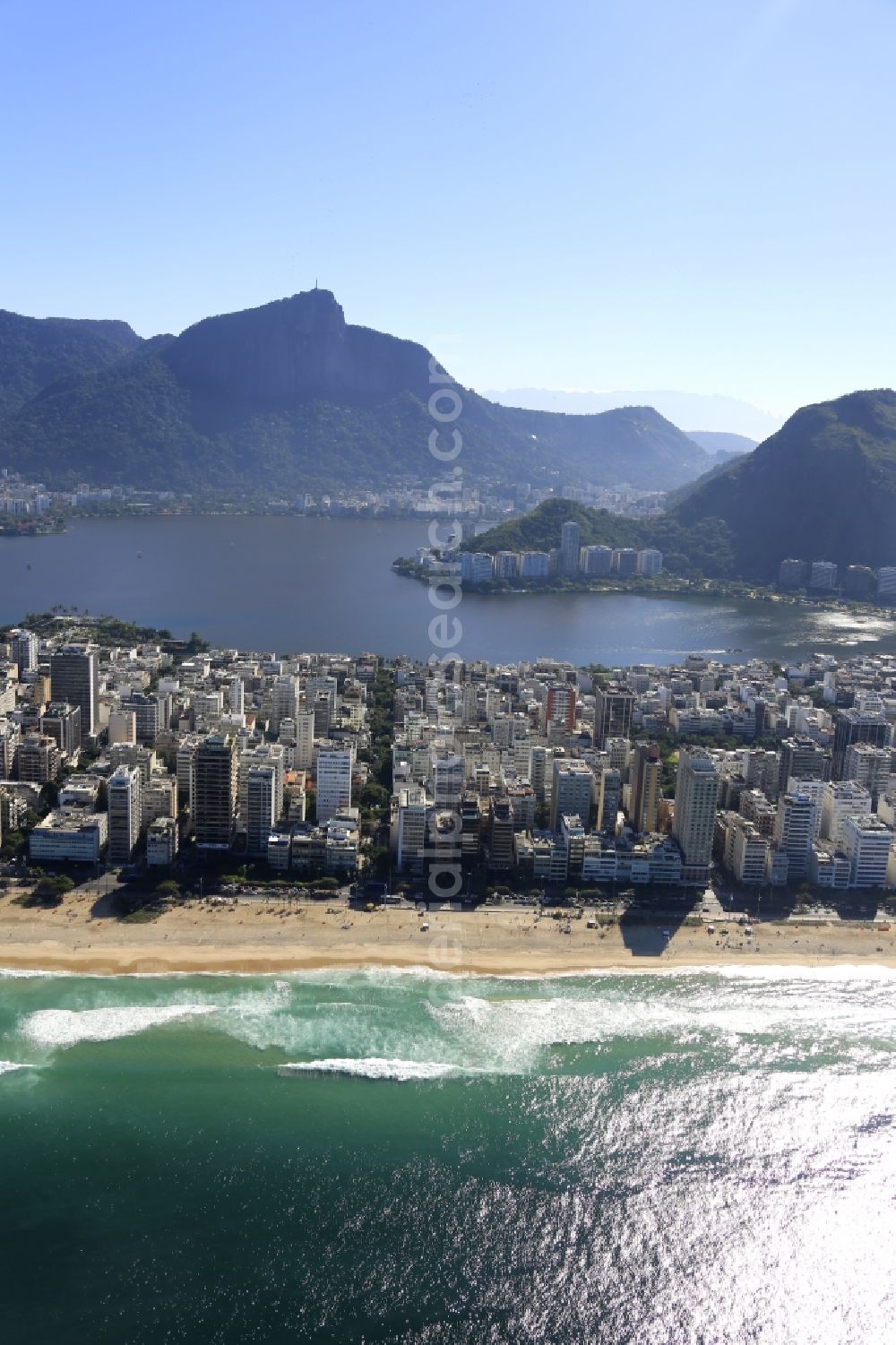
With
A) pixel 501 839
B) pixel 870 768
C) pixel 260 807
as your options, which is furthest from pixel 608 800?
pixel 870 768

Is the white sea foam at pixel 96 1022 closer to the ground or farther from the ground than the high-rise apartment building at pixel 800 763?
closer to the ground

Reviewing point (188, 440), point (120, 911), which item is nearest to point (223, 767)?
point (120, 911)

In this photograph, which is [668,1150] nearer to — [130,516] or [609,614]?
[609,614]

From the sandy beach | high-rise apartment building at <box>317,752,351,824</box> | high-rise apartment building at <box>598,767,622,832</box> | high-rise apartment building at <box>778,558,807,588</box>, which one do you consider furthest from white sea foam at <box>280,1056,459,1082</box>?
high-rise apartment building at <box>778,558,807,588</box>

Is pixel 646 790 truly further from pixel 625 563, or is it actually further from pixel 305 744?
pixel 625 563

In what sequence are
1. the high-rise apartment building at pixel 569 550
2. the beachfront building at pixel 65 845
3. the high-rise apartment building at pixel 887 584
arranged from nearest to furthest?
the beachfront building at pixel 65 845 < the high-rise apartment building at pixel 887 584 < the high-rise apartment building at pixel 569 550

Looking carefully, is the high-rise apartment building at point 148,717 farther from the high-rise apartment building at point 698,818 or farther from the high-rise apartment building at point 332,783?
the high-rise apartment building at point 698,818

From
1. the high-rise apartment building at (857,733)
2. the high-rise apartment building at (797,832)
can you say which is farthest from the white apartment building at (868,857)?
the high-rise apartment building at (857,733)
